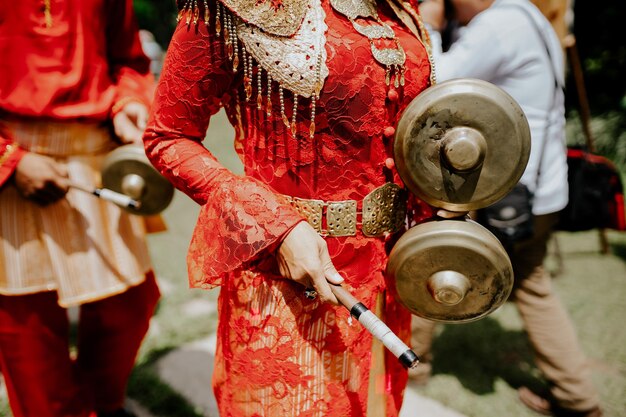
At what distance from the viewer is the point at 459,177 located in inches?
43.3

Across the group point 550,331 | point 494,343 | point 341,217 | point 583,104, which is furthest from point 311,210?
point 583,104

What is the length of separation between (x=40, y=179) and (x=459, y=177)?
1.40m

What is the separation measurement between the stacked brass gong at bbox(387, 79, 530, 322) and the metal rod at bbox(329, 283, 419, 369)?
0.17 metres

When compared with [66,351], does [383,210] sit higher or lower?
higher

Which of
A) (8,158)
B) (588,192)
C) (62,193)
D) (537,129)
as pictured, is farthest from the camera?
(588,192)

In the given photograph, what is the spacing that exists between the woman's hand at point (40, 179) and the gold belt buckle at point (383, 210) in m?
1.16

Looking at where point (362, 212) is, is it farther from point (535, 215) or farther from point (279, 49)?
point (535, 215)

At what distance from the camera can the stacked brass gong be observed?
107cm

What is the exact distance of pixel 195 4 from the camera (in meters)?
1.10

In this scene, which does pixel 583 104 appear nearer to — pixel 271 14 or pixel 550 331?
pixel 550 331

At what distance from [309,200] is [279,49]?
34 centimetres

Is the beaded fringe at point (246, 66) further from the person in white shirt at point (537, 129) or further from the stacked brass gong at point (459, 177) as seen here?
the person in white shirt at point (537, 129)

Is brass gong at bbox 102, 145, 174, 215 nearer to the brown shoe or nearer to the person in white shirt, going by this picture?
the person in white shirt

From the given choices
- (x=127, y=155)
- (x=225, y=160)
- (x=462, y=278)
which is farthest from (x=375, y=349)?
(x=225, y=160)
